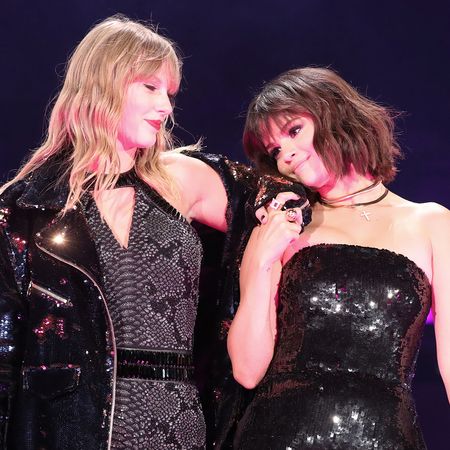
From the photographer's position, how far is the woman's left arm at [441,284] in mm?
2135

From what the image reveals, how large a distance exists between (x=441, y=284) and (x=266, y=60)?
1308 millimetres

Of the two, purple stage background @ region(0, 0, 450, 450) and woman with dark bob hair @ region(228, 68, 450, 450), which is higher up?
purple stage background @ region(0, 0, 450, 450)

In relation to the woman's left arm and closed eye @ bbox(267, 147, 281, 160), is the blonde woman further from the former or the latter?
the woman's left arm

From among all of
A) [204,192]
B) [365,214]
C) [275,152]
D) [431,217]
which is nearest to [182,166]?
[204,192]

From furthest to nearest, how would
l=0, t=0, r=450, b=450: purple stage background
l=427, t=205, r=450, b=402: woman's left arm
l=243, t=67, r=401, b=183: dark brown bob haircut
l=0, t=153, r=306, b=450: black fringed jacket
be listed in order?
l=0, t=0, r=450, b=450: purple stage background → l=243, t=67, r=401, b=183: dark brown bob haircut → l=427, t=205, r=450, b=402: woman's left arm → l=0, t=153, r=306, b=450: black fringed jacket

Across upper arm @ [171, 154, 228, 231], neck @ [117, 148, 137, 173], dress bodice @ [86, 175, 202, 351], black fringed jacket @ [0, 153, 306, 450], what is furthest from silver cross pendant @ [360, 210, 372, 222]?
black fringed jacket @ [0, 153, 306, 450]

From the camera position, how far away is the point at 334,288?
7.22 ft

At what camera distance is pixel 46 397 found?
6.70 feet

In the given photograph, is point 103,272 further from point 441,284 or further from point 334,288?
point 441,284

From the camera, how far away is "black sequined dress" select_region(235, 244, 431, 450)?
2068 millimetres

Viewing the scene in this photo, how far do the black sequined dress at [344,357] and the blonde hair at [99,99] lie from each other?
44 cm

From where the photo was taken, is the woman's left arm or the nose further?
the nose

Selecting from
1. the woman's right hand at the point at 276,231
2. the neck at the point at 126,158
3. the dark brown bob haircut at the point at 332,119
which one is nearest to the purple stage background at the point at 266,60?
the dark brown bob haircut at the point at 332,119

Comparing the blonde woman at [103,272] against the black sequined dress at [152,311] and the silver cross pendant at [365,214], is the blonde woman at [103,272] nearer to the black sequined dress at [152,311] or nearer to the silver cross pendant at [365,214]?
the black sequined dress at [152,311]
